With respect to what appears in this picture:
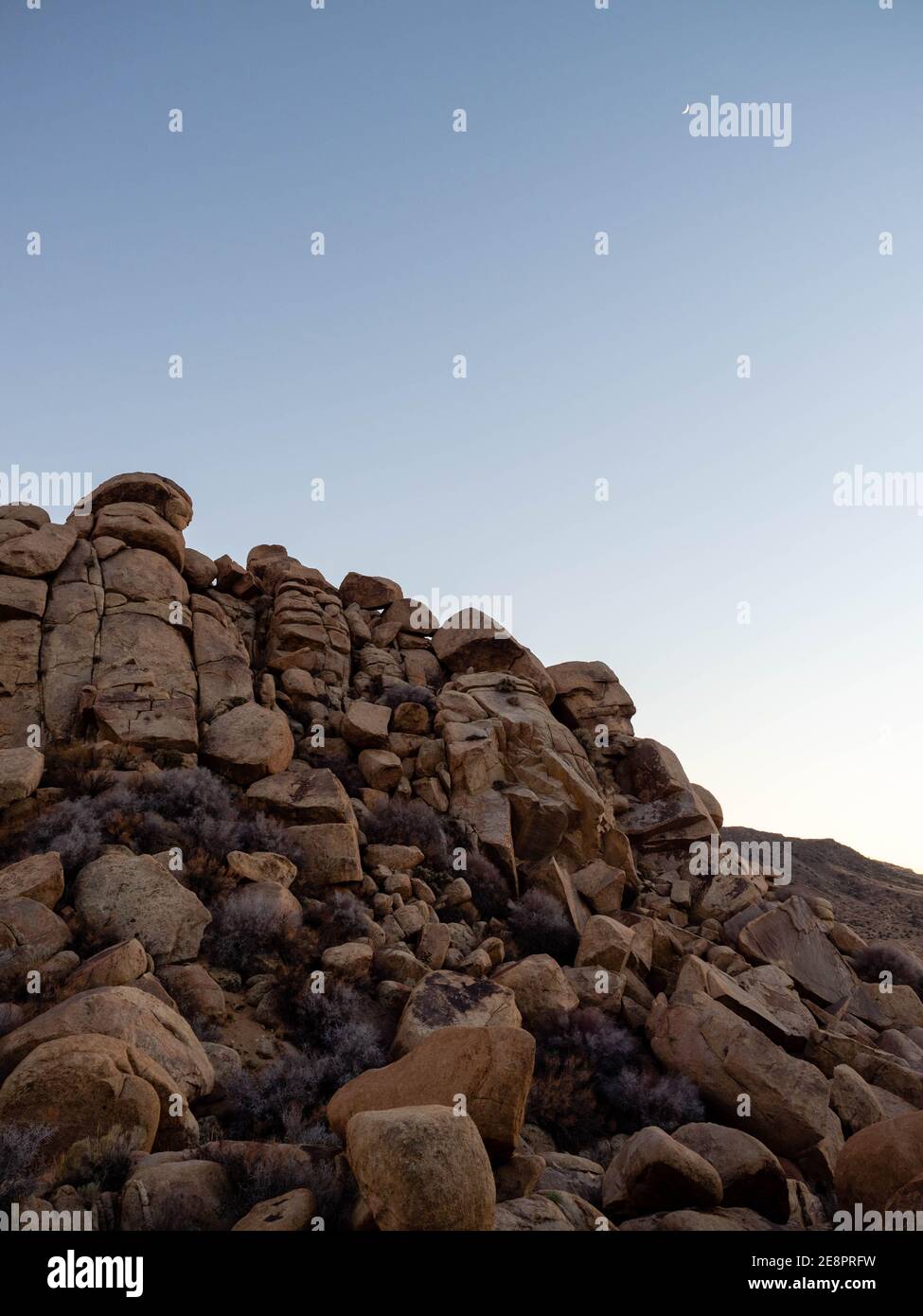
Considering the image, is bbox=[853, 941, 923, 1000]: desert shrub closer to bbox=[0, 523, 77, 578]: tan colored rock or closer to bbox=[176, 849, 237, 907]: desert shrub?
bbox=[176, 849, 237, 907]: desert shrub

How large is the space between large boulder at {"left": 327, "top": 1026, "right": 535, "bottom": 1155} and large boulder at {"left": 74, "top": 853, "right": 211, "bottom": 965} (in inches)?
147

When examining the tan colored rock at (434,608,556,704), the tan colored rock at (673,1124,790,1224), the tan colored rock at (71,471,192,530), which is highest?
the tan colored rock at (71,471,192,530)

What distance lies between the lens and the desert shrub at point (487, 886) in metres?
14.6

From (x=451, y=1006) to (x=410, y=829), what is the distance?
5.04m

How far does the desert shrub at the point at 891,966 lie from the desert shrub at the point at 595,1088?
9048 millimetres

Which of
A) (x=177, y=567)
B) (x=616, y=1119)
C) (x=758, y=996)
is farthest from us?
(x=177, y=567)

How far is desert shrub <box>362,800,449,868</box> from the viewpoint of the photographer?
→ 582 inches

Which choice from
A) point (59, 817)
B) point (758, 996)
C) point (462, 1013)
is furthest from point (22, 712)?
A: point (758, 996)

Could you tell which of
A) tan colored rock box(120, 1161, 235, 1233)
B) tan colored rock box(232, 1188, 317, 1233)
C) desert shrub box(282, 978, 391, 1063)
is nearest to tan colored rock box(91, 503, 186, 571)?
desert shrub box(282, 978, 391, 1063)

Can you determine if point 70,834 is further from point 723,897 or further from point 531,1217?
point 723,897

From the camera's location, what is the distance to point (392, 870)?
45.4ft

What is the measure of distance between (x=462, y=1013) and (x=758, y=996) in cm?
649

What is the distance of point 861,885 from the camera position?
28922 millimetres
